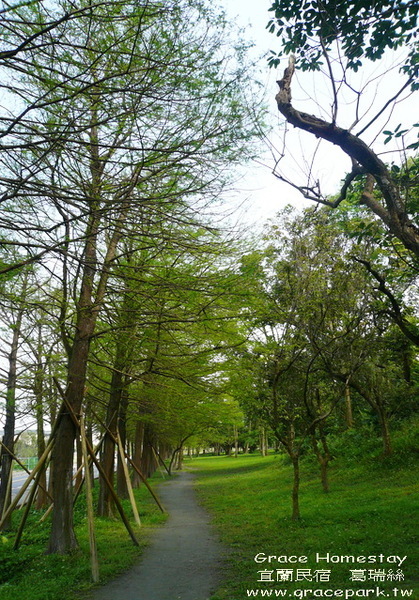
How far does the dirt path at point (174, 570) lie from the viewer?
5.91 m

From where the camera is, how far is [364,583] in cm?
551

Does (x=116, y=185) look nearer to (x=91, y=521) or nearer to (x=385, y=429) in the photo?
(x=91, y=521)

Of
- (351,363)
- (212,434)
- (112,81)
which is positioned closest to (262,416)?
(351,363)

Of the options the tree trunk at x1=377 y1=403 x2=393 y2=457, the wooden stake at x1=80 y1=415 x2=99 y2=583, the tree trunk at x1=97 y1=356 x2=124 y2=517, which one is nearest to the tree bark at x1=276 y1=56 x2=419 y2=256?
the wooden stake at x1=80 y1=415 x2=99 y2=583

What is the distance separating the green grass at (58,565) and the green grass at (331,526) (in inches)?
70.5

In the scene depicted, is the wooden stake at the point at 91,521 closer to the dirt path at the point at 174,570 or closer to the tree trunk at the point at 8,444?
the dirt path at the point at 174,570

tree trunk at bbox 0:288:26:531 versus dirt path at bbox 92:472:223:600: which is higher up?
tree trunk at bbox 0:288:26:531

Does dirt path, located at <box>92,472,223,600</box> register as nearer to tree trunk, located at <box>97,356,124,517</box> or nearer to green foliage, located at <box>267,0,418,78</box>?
tree trunk, located at <box>97,356,124,517</box>

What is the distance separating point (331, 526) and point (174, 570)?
3512mm

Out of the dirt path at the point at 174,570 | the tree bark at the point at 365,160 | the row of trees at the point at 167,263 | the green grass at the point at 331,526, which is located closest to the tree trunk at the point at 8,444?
the row of trees at the point at 167,263

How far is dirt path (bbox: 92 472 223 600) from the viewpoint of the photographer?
5.91 metres

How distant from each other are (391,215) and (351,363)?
6.13 meters

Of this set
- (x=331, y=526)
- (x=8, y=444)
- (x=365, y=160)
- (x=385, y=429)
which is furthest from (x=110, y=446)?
(x=365, y=160)

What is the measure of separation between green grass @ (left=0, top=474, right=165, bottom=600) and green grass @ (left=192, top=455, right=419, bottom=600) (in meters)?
1.79
